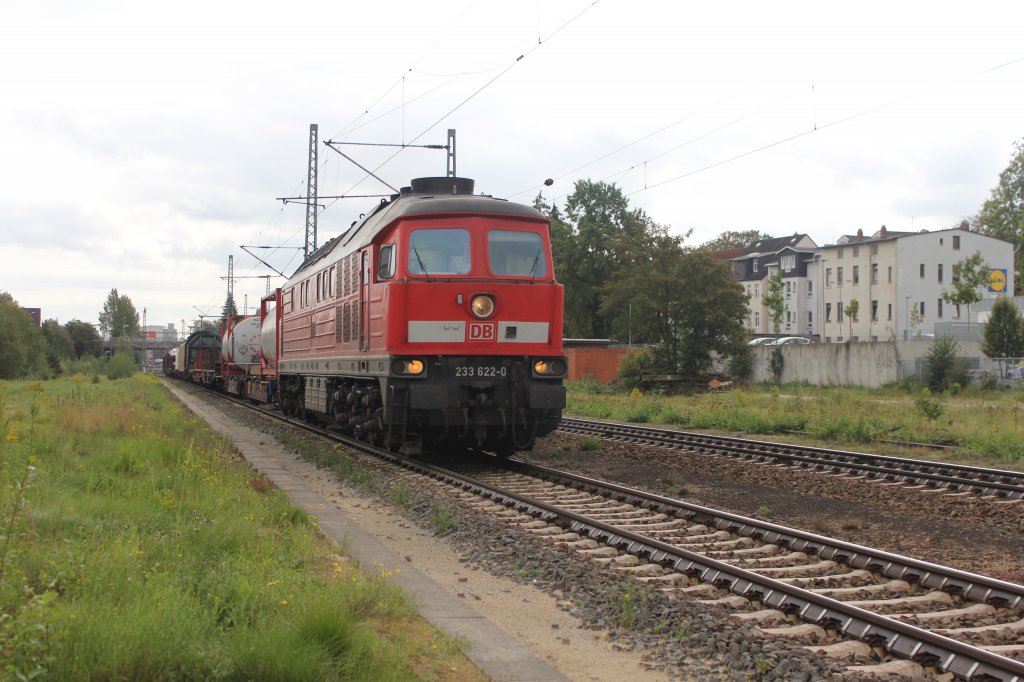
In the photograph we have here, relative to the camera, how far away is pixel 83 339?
130500mm

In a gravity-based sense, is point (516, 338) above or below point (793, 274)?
below

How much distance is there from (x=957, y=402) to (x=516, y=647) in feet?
86.4

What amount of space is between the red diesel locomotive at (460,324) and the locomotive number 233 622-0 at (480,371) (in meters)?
0.01

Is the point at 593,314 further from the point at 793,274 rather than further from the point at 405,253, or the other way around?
the point at 405,253

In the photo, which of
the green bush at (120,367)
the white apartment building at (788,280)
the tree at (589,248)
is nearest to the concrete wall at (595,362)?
the tree at (589,248)

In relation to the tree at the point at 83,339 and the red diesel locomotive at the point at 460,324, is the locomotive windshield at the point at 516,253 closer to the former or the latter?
the red diesel locomotive at the point at 460,324

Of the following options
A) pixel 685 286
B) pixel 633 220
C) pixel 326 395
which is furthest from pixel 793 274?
pixel 326 395

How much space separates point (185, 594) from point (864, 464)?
11475mm

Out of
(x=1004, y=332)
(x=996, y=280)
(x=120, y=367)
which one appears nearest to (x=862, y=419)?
(x=1004, y=332)

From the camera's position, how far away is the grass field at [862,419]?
16578mm

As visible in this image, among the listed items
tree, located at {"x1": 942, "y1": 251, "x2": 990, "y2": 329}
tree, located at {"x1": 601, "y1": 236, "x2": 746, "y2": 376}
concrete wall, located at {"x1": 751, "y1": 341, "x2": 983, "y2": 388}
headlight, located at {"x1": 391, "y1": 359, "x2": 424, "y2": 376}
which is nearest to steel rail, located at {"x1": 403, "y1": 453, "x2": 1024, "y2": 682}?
headlight, located at {"x1": 391, "y1": 359, "x2": 424, "y2": 376}

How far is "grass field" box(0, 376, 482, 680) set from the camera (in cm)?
408

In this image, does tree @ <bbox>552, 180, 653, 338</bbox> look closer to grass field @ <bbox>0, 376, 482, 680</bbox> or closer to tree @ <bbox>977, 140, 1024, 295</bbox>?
tree @ <bbox>977, 140, 1024, 295</bbox>

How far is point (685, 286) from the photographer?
3681cm
